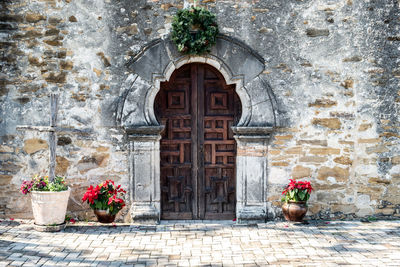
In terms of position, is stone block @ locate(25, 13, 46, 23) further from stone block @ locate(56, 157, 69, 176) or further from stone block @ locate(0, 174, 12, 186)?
stone block @ locate(0, 174, 12, 186)

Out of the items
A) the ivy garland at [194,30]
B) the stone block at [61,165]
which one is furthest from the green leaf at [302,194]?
the stone block at [61,165]

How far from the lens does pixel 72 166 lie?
5.90 metres

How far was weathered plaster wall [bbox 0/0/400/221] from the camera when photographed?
582 centimetres

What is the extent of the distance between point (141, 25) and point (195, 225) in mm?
2897

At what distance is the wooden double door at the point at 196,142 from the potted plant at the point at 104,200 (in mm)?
727

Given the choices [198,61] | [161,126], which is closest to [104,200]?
[161,126]

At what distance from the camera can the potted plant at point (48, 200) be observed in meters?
5.36

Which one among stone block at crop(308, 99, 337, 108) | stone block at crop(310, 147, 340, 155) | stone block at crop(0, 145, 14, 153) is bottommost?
stone block at crop(310, 147, 340, 155)

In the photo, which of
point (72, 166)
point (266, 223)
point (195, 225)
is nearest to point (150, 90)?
point (72, 166)

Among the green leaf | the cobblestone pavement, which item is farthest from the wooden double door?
the green leaf

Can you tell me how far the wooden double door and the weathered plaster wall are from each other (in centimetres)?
62

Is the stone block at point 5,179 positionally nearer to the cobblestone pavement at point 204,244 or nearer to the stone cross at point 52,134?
the cobblestone pavement at point 204,244

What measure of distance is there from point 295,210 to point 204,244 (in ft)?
4.74

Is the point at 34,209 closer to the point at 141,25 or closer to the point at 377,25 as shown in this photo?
the point at 141,25
